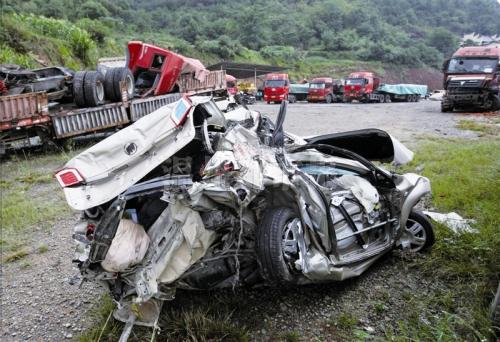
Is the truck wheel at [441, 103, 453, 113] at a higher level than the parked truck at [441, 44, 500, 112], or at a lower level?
lower

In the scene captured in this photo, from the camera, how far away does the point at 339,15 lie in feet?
252

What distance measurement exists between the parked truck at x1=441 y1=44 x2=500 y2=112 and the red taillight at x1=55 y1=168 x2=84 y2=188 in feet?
55.0

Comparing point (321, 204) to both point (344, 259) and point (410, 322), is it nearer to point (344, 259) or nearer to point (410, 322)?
point (344, 259)

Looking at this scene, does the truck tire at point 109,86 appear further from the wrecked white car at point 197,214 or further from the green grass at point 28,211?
the wrecked white car at point 197,214

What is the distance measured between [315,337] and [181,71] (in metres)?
11.0

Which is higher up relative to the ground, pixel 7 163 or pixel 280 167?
pixel 280 167

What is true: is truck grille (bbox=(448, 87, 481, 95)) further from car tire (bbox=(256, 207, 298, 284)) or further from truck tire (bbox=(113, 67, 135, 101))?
car tire (bbox=(256, 207, 298, 284))

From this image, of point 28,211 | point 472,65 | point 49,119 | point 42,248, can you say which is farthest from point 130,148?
point 472,65

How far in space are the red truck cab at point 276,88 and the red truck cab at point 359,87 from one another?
14.5 feet

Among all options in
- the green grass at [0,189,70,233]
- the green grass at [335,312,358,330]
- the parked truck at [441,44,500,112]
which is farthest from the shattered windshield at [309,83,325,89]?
the green grass at [335,312,358,330]

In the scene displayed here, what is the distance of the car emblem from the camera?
107 inches

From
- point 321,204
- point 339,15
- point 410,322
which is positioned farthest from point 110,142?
point 339,15

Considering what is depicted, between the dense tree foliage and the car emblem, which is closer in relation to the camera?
the car emblem

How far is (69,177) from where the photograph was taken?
256 centimetres
